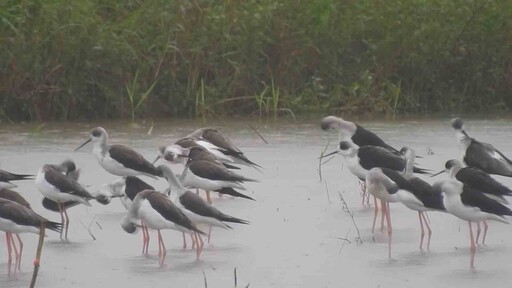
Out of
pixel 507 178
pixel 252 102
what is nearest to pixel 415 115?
pixel 252 102

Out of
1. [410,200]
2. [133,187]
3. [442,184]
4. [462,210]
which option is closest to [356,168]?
[410,200]

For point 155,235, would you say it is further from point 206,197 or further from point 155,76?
point 155,76

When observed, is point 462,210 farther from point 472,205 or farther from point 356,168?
point 356,168

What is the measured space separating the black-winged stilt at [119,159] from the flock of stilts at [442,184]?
73.6 inches

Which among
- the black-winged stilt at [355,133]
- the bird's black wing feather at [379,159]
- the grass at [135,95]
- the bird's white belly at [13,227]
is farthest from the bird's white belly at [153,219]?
the grass at [135,95]

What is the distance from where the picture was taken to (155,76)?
699 inches

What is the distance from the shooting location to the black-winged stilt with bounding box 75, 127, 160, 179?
1250 cm

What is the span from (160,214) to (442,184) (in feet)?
7.17

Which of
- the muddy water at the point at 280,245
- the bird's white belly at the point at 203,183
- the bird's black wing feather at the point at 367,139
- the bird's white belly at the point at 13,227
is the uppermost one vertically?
the bird's black wing feather at the point at 367,139

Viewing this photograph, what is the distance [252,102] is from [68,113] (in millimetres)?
2591

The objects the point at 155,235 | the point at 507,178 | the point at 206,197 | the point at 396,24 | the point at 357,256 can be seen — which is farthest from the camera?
the point at 396,24

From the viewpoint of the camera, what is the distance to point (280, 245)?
400 inches

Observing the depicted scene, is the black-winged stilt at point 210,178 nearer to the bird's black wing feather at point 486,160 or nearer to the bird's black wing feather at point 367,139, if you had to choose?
the bird's black wing feather at point 367,139

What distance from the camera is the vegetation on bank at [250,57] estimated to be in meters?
17.1
